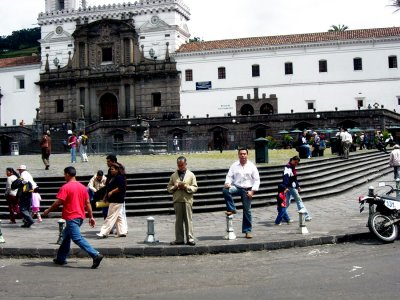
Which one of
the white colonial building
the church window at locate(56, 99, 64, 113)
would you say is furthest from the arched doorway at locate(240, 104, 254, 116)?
the church window at locate(56, 99, 64, 113)

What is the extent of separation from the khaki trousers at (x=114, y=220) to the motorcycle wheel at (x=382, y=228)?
16.8 ft

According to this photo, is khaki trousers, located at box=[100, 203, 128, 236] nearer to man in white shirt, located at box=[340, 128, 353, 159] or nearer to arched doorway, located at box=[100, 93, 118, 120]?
man in white shirt, located at box=[340, 128, 353, 159]

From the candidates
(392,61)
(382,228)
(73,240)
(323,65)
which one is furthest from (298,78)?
(73,240)

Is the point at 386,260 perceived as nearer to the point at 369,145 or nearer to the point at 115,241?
the point at 115,241

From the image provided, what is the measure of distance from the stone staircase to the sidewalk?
76 centimetres

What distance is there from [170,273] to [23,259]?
326 centimetres

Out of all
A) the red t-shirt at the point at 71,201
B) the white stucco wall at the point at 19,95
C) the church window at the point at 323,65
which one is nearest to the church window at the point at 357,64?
the church window at the point at 323,65

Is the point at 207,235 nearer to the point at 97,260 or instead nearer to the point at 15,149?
the point at 97,260

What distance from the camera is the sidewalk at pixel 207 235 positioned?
10.3 meters

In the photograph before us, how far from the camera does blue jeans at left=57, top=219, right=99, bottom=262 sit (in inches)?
352

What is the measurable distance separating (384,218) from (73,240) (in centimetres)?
600

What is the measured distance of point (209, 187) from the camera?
17.0 meters

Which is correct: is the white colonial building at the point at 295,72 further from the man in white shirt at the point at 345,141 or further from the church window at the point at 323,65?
the man in white shirt at the point at 345,141

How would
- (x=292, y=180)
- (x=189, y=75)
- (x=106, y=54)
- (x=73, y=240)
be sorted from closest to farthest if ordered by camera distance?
1. (x=73, y=240)
2. (x=292, y=180)
3. (x=189, y=75)
4. (x=106, y=54)
